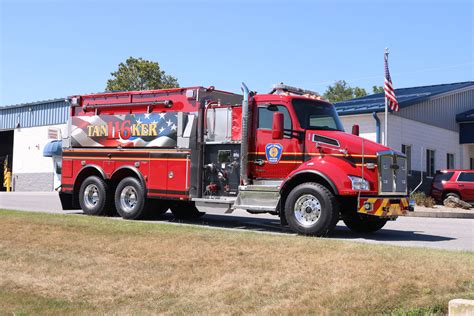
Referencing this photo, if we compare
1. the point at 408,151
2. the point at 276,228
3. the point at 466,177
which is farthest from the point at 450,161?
the point at 276,228

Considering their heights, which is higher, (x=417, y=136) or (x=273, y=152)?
(x=417, y=136)

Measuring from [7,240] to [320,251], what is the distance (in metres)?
5.05

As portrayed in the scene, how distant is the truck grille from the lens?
10891mm

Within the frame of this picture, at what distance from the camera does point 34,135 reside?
39062mm

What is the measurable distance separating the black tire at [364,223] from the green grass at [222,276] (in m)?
3.35

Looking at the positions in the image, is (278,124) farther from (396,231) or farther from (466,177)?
(466,177)

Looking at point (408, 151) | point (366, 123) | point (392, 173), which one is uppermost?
point (366, 123)

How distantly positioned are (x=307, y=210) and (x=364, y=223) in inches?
77.7

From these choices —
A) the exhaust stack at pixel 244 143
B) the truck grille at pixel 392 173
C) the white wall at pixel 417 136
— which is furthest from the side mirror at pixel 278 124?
the white wall at pixel 417 136

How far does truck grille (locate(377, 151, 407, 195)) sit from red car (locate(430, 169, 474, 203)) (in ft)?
40.0

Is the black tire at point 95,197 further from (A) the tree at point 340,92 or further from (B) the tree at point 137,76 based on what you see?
(A) the tree at point 340,92

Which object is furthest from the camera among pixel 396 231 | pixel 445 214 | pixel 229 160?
pixel 445 214

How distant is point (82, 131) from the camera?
585 inches

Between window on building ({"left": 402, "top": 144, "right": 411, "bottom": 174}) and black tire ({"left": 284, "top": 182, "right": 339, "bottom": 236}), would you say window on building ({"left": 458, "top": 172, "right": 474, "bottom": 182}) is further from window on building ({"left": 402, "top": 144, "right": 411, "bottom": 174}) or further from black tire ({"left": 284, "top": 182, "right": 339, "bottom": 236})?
black tire ({"left": 284, "top": 182, "right": 339, "bottom": 236})
